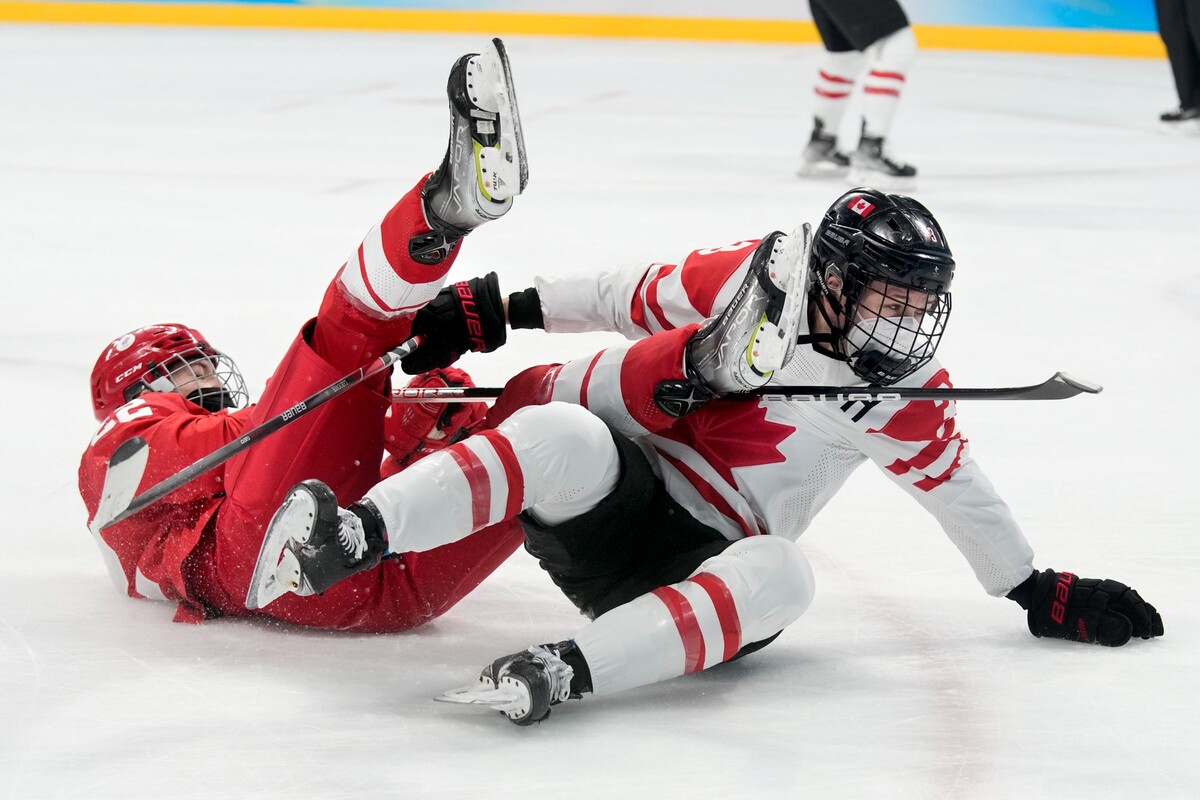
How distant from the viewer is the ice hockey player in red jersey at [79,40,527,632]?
6.09ft

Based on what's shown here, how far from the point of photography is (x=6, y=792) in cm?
150

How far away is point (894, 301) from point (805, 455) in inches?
9.3

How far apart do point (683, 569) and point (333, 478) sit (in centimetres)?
44

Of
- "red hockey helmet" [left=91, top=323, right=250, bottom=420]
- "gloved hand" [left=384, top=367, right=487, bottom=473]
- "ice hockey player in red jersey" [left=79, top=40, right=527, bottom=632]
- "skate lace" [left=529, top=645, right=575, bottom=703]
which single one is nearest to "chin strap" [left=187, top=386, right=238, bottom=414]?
"red hockey helmet" [left=91, top=323, right=250, bottom=420]

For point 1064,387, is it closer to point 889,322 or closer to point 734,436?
point 889,322

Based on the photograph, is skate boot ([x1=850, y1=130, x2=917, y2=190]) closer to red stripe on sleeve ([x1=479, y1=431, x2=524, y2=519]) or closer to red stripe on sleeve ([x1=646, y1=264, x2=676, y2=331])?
red stripe on sleeve ([x1=646, y1=264, x2=676, y2=331])

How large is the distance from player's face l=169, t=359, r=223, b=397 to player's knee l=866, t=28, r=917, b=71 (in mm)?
3994

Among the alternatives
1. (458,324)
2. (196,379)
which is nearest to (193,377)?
(196,379)

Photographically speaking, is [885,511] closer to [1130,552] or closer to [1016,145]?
[1130,552]

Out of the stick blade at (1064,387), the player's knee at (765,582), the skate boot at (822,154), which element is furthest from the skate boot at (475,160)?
the skate boot at (822,154)

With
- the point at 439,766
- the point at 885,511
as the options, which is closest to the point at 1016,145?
the point at 885,511

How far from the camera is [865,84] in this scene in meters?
5.67

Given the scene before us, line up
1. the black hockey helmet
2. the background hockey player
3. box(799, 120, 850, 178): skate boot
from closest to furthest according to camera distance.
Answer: the black hockey helmet, the background hockey player, box(799, 120, 850, 178): skate boot

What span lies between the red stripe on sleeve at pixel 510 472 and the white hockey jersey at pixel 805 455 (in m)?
0.26
